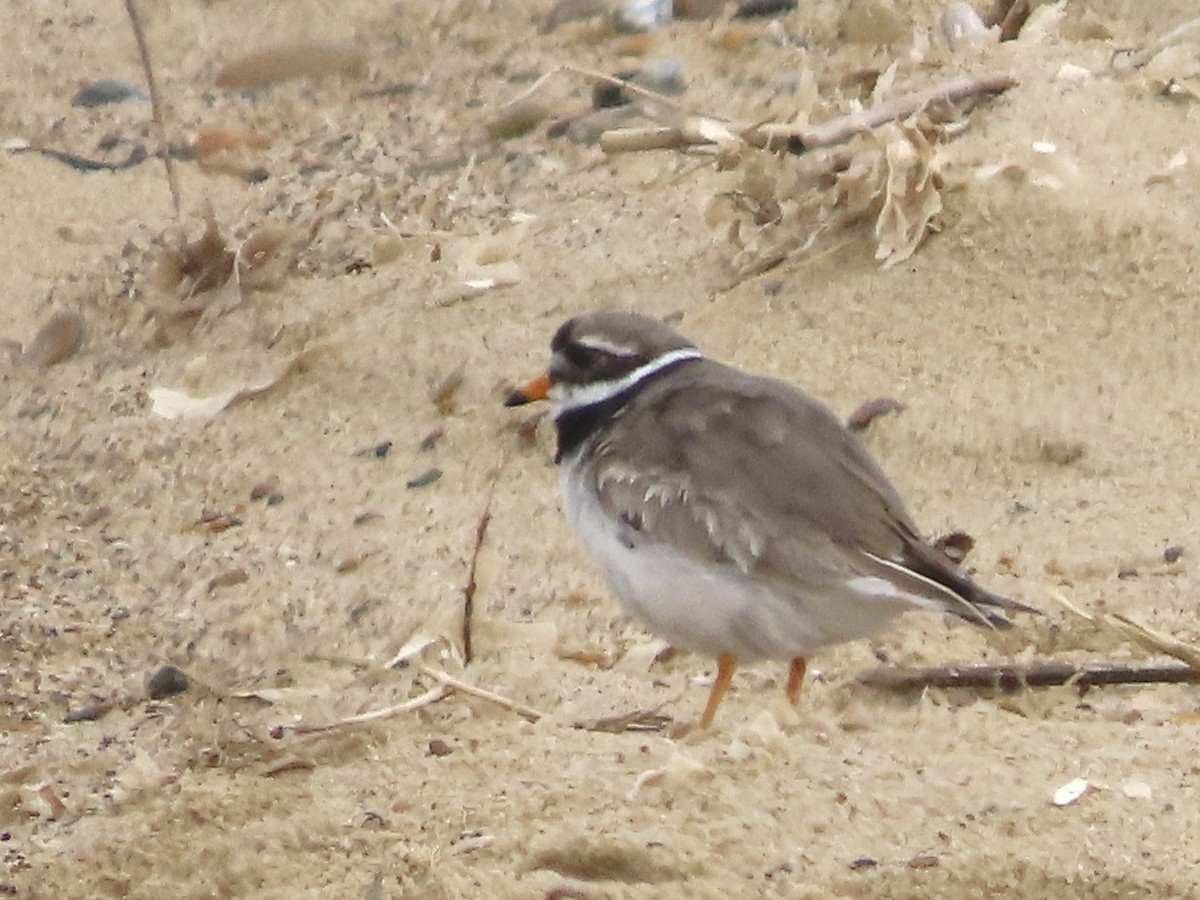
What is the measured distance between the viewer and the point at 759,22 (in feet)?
24.1

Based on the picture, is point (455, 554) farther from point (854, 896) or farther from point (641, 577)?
point (854, 896)

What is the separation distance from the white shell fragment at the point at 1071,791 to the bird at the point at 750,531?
1.17 ft

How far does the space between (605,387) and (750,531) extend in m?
0.66

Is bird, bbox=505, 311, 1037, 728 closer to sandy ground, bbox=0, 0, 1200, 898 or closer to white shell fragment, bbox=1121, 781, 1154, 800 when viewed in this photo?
sandy ground, bbox=0, 0, 1200, 898

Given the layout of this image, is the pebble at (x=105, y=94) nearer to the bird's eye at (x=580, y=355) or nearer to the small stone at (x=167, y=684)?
the small stone at (x=167, y=684)

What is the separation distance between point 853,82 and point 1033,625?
2702mm

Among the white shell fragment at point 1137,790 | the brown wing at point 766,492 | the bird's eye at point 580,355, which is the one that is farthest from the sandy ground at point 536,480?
the bird's eye at point 580,355

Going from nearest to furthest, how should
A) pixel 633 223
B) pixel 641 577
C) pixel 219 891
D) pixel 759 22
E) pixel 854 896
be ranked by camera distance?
pixel 854 896, pixel 219 891, pixel 641 577, pixel 633 223, pixel 759 22

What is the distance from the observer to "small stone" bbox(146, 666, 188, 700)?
4.24 meters

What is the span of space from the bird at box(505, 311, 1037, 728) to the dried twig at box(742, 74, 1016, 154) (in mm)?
1567

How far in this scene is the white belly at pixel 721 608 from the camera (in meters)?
3.57

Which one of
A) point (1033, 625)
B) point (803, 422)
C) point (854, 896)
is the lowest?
point (1033, 625)

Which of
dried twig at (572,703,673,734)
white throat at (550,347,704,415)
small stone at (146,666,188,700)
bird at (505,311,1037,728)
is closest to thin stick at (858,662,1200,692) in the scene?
bird at (505,311,1037,728)

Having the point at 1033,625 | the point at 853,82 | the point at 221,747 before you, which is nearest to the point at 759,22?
the point at 853,82
